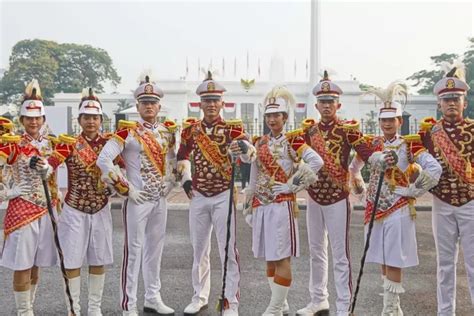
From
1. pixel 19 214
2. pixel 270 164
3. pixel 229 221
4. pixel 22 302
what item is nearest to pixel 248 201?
pixel 229 221

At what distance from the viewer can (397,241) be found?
4.75m

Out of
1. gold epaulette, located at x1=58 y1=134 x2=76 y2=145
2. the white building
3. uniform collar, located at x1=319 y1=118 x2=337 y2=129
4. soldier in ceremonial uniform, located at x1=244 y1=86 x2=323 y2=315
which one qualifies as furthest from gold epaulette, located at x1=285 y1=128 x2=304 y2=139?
the white building

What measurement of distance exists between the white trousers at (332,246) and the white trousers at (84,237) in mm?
2078

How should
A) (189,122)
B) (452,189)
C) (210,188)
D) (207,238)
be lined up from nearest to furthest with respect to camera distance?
1. (452,189)
2. (210,188)
3. (207,238)
4. (189,122)

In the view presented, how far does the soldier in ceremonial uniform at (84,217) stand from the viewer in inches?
195

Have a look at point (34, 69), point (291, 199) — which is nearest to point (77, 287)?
point (291, 199)

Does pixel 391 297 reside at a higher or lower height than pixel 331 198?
lower

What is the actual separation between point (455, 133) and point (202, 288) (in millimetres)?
2990

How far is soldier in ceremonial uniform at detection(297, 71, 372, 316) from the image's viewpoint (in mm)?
5164

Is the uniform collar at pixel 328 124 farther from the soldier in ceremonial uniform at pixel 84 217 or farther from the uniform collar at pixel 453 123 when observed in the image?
the soldier in ceremonial uniform at pixel 84 217

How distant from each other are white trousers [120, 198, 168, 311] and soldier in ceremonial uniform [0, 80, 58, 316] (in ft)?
2.32

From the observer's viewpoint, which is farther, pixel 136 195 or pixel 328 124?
pixel 328 124

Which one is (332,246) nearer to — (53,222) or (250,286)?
(250,286)

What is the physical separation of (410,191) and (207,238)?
7.04 ft
